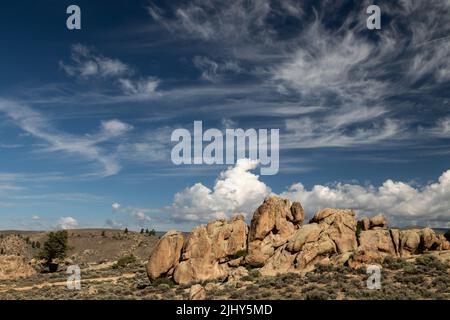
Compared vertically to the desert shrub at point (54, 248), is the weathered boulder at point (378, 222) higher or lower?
higher

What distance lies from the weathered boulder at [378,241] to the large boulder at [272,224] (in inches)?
363

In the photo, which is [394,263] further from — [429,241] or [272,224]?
[272,224]

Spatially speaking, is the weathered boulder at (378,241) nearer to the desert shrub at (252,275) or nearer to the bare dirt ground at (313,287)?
the bare dirt ground at (313,287)

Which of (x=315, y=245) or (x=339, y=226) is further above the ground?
(x=339, y=226)

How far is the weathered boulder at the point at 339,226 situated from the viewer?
4612 cm

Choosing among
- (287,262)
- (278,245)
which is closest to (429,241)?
(287,262)

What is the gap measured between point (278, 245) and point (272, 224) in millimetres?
3901

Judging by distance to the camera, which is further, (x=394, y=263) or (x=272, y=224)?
(x=272, y=224)

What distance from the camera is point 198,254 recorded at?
48.5m

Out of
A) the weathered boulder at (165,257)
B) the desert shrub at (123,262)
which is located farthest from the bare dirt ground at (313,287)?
the desert shrub at (123,262)

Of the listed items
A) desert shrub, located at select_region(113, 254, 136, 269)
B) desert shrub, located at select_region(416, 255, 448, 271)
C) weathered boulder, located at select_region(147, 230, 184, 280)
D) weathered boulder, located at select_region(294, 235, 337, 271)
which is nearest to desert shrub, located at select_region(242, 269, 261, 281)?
weathered boulder, located at select_region(294, 235, 337, 271)

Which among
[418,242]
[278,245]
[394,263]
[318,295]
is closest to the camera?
[318,295]
